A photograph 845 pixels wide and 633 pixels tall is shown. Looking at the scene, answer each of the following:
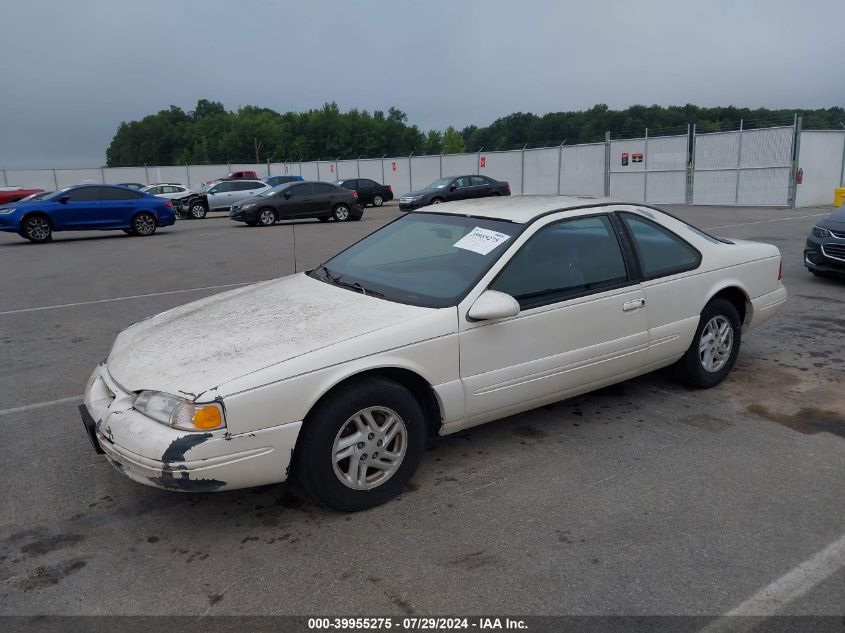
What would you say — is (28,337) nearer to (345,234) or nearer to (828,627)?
(828,627)

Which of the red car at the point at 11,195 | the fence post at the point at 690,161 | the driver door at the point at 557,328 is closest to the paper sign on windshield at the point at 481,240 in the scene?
the driver door at the point at 557,328

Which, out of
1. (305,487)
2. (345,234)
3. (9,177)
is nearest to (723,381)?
(305,487)

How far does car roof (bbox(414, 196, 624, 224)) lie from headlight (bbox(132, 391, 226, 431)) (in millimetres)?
2192

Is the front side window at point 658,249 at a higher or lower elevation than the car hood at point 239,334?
higher

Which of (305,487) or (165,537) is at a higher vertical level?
(305,487)

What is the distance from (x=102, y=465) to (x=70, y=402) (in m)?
1.33

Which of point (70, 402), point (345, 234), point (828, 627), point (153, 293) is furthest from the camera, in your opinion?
point (345, 234)

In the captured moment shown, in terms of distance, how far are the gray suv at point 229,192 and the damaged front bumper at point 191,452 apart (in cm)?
2557

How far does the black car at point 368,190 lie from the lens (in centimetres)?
3231

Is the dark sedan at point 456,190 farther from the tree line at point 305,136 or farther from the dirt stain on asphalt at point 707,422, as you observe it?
the tree line at point 305,136

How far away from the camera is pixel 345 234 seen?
17.9 meters

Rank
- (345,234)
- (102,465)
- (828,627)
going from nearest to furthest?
(828,627) → (102,465) → (345,234)

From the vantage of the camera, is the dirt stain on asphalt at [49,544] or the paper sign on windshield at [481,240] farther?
the paper sign on windshield at [481,240]

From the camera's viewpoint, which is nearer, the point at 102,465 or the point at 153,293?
the point at 102,465
